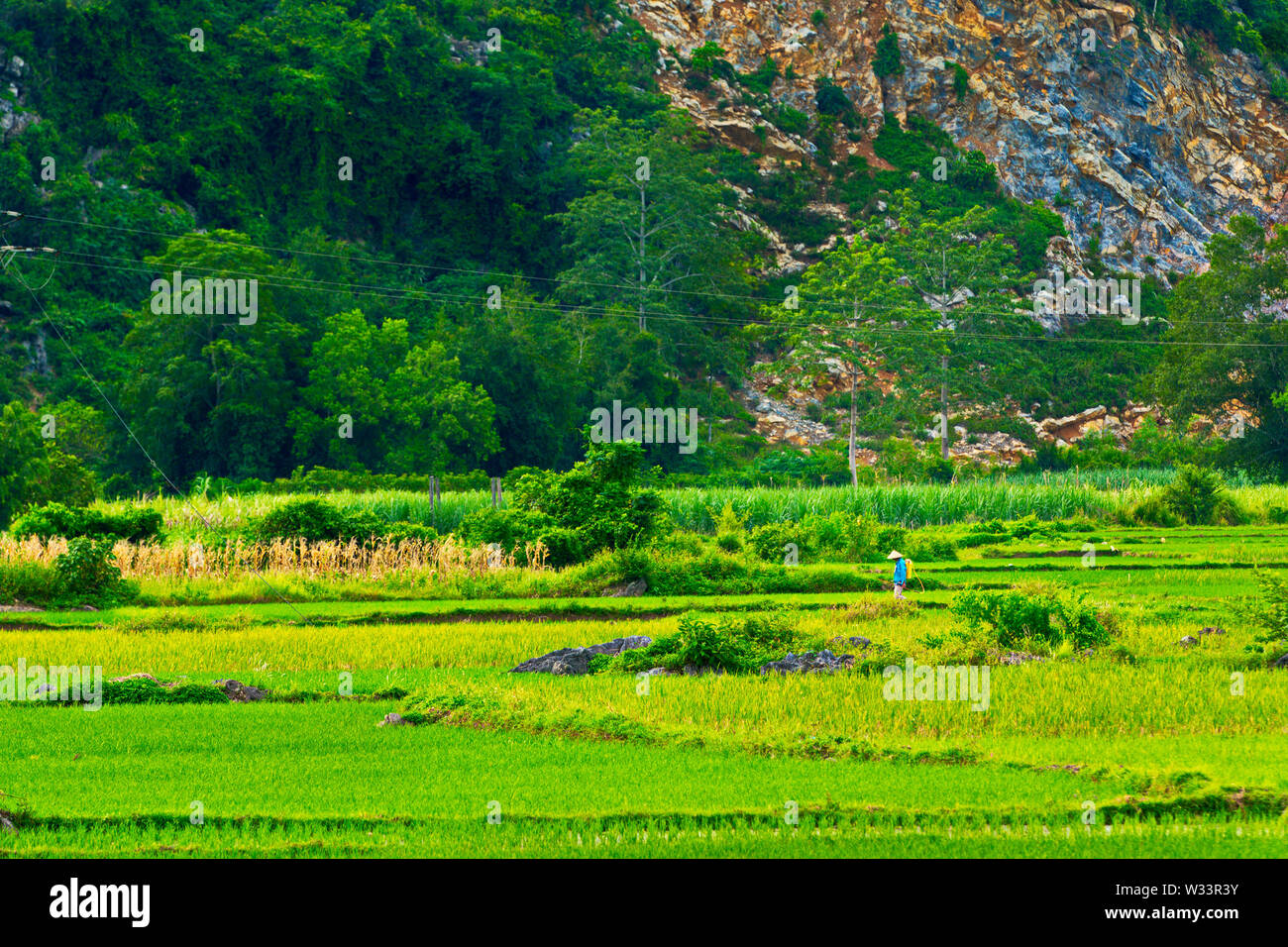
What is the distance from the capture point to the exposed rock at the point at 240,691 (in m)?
18.3

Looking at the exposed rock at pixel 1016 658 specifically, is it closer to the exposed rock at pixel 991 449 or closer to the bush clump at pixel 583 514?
the bush clump at pixel 583 514

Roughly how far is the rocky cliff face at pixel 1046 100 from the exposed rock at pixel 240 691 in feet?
287

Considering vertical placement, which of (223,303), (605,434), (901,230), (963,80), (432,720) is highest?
(963,80)

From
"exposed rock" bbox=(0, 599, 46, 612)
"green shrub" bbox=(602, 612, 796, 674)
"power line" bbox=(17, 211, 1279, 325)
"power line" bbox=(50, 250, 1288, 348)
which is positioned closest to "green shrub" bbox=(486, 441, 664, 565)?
"exposed rock" bbox=(0, 599, 46, 612)

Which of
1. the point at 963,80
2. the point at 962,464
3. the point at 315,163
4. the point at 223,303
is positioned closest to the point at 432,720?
the point at 223,303

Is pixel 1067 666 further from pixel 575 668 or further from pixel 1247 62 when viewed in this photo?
pixel 1247 62

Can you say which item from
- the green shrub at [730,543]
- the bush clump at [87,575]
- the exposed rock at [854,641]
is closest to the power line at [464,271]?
the green shrub at [730,543]

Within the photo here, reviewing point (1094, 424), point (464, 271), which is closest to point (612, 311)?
point (464, 271)

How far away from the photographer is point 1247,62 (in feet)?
382

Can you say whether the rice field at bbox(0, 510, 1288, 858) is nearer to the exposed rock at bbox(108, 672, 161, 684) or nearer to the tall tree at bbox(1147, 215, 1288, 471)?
the exposed rock at bbox(108, 672, 161, 684)

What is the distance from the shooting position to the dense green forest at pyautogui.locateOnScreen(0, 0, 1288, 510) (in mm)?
61281

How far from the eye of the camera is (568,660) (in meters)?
20.3

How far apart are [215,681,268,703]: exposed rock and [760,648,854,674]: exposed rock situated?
742cm

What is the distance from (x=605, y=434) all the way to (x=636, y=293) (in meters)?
14.8
